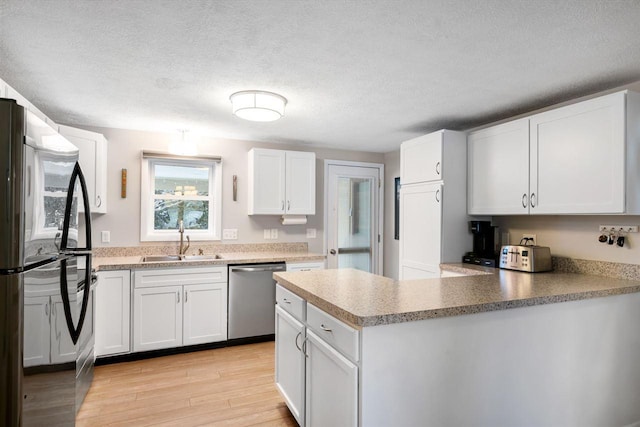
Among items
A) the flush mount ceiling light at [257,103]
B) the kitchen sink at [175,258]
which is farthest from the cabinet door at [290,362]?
the kitchen sink at [175,258]

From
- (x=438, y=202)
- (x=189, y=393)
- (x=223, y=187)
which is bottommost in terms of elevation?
(x=189, y=393)

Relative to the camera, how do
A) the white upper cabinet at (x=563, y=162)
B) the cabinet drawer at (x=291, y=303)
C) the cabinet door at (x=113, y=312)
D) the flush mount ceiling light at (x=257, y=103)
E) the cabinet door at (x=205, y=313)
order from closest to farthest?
the cabinet drawer at (x=291, y=303), the white upper cabinet at (x=563, y=162), the flush mount ceiling light at (x=257, y=103), the cabinet door at (x=113, y=312), the cabinet door at (x=205, y=313)

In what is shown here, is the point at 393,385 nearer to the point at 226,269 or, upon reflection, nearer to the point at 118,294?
the point at 226,269

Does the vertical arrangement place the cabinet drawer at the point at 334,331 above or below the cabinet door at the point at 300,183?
below

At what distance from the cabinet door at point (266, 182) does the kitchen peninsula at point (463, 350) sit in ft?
6.07

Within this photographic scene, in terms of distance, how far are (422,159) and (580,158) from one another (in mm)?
1296

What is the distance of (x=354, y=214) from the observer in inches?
190

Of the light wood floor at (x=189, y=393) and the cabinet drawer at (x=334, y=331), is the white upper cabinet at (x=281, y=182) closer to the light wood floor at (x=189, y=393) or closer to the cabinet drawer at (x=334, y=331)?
the light wood floor at (x=189, y=393)

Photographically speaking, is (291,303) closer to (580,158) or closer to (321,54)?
(321,54)

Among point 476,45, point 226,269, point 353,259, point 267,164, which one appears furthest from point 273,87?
point 353,259

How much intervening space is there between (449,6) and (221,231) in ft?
10.6

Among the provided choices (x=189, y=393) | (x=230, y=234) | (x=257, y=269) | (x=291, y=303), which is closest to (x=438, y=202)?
(x=291, y=303)

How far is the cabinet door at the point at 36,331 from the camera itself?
1366 mm

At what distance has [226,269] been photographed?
355cm
